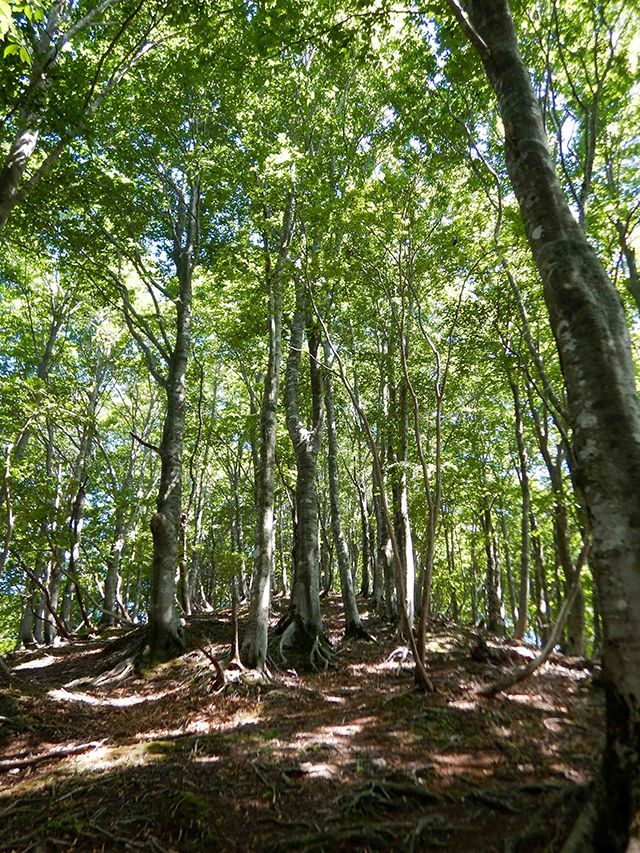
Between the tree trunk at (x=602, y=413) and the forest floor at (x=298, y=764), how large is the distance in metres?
0.87

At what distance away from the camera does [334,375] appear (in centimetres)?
1088

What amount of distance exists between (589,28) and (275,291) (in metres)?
8.22

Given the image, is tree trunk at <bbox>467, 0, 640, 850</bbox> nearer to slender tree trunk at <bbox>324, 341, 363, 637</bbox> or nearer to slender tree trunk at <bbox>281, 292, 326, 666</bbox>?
slender tree trunk at <bbox>281, 292, 326, 666</bbox>

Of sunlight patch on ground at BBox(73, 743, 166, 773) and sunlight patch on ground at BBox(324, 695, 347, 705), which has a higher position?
sunlight patch on ground at BBox(73, 743, 166, 773)

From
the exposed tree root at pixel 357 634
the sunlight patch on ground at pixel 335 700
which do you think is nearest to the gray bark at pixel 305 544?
the exposed tree root at pixel 357 634

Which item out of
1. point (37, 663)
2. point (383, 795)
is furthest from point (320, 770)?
point (37, 663)

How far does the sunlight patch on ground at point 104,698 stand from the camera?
309 inches

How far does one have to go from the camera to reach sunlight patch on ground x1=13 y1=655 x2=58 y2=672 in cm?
1135

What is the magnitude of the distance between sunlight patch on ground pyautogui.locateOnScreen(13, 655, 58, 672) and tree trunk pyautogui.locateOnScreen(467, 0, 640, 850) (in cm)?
1300

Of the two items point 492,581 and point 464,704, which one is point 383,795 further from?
point 492,581

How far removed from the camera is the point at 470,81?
28.9 feet

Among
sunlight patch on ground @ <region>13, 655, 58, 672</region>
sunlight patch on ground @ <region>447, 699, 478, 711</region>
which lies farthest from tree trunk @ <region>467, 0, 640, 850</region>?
sunlight patch on ground @ <region>13, 655, 58, 672</region>

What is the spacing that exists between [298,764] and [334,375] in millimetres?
7730

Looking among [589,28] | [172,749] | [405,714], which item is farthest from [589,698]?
[589,28]
